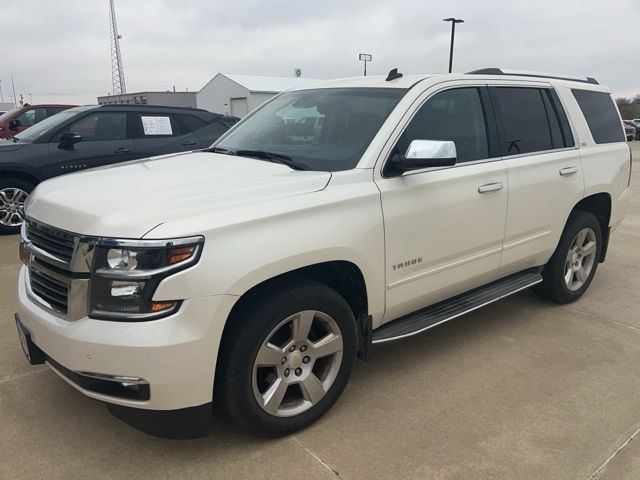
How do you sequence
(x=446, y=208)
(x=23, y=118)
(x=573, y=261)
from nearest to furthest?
(x=446, y=208)
(x=573, y=261)
(x=23, y=118)

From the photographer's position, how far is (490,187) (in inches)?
136

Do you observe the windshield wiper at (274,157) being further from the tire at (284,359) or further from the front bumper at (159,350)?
the front bumper at (159,350)

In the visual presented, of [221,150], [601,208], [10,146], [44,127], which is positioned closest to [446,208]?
[221,150]

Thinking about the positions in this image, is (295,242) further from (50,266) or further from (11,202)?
(11,202)

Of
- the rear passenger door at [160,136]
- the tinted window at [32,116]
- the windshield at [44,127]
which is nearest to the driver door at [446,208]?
the rear passenger door at [160,136]

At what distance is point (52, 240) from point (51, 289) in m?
0.23

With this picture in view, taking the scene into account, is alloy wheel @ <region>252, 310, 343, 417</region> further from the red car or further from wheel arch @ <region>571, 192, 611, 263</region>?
the red car

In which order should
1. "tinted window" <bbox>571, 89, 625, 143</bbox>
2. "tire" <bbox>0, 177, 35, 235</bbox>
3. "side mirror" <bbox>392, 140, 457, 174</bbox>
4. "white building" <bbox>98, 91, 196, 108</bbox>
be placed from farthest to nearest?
"white building" <bbox>98, 91, 196, 108</bbox>
"tire" <bbox>0, 177, 35, 235</bbox>
"tinted window" <bbox>571, 89, 625, 143</bbox>
"side mirror" <bbox>392, 140, 457, 174</bbox>

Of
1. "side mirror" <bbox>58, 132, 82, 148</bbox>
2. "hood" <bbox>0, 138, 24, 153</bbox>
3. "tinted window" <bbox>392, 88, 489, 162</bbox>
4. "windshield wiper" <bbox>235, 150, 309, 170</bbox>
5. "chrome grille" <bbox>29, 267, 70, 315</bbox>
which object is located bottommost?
"chrome grille" <bbox>29, 267, 70, 315</bbox>

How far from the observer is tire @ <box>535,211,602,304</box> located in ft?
14.2

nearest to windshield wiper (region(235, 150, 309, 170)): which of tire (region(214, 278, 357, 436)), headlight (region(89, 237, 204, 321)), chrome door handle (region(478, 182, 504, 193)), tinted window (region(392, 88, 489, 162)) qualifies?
tinted window (region(392, 88, 489, 162))

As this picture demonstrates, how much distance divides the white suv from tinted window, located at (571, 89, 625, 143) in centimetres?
29

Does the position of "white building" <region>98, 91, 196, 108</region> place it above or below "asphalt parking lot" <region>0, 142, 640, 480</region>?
above

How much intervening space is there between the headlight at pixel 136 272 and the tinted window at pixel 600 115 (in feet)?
12.2
